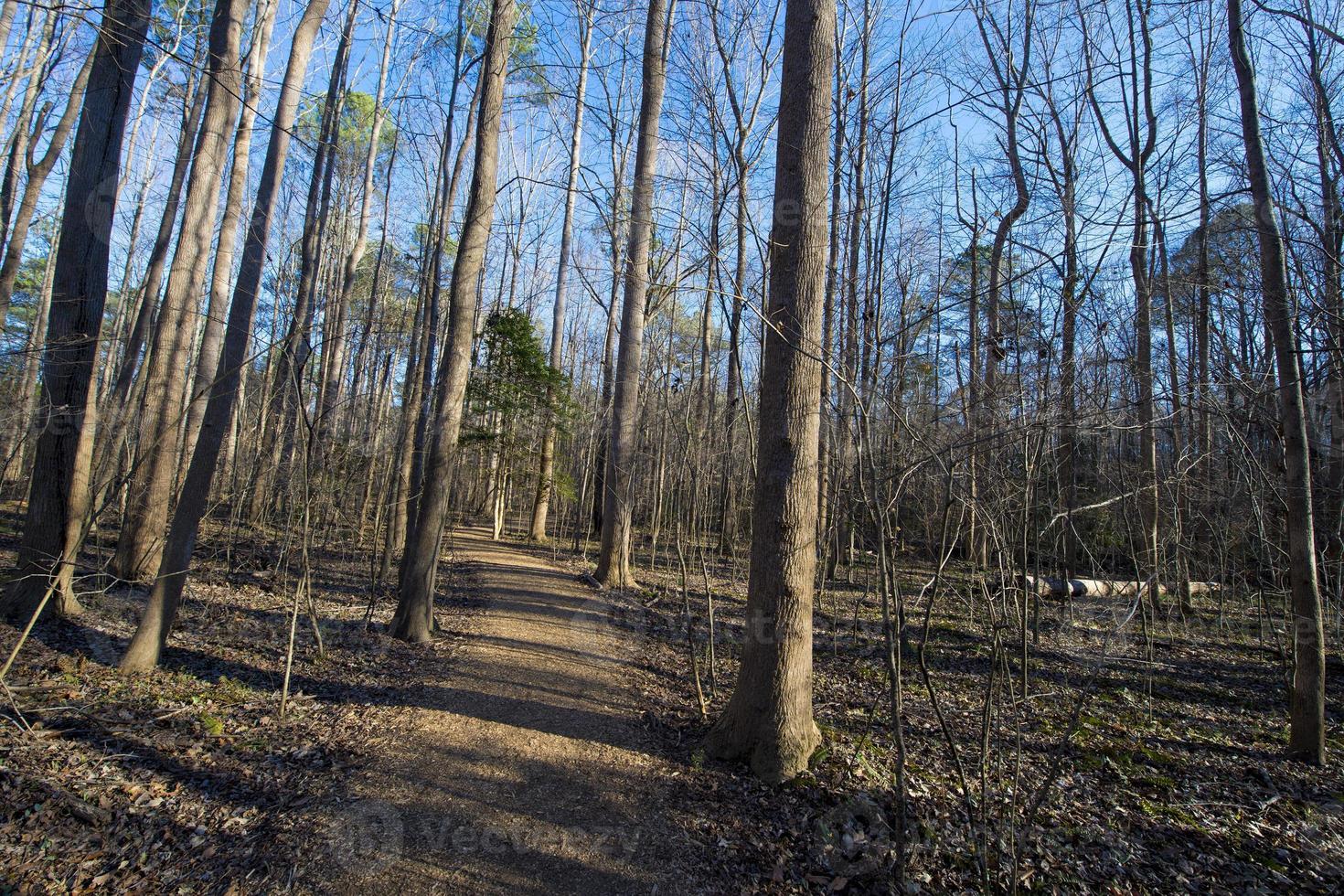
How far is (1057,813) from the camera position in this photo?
3.71m

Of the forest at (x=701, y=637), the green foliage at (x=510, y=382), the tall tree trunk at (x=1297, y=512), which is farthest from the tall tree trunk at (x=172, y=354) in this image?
the tall tree trunk at (x=1297, y=512)

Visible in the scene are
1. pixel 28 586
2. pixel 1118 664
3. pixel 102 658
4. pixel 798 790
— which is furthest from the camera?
pixel 1118 664

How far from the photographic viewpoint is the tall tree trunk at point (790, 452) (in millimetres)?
3719

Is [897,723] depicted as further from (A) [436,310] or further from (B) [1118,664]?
(A) [436,310]

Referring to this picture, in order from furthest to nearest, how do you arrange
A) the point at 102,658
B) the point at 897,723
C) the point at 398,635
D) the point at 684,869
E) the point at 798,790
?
the point at 398,635
the point at 102,658
the point at 798,790
the point at 684,869
the point at 897,723

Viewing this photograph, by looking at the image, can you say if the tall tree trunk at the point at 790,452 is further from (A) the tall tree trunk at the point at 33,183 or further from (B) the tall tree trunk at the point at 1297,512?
(A) the tall tree trunk at the point at 33,183

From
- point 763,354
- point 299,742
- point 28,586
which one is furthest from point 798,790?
point 28,586

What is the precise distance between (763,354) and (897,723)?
228cm
